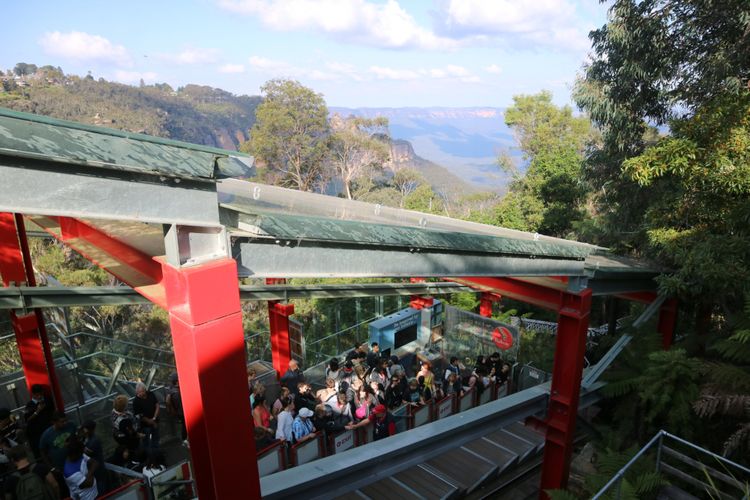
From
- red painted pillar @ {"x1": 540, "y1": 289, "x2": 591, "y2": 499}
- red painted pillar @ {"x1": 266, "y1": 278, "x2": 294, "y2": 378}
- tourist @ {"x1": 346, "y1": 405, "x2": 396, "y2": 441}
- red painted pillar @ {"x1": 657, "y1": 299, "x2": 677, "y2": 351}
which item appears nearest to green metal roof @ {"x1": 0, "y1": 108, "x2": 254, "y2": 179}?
red painted pillar @ {"x1": 540, "y1": 289, "x2": 591, "y2": 499}

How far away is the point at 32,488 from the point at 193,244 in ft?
14.7

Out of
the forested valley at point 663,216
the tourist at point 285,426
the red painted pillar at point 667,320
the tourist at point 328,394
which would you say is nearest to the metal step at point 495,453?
the forested valley at point 663,216

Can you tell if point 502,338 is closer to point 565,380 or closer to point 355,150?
point 565,380

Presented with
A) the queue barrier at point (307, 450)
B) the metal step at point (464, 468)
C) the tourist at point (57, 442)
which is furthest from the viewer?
the metal step at point (464, 468)

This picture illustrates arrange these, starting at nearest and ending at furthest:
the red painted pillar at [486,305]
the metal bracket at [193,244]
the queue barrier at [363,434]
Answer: the metal bracket at [193,244], the queue barrier at [363,434], the red painted pillar at [486,305]

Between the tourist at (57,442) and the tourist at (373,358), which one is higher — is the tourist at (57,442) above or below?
above

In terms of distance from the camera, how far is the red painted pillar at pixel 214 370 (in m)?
2.56

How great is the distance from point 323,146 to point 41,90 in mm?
29359

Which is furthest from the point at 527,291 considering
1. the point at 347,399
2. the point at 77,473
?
the point at 77,473

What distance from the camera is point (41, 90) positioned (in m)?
44.8

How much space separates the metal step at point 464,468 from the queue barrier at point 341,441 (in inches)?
64.2

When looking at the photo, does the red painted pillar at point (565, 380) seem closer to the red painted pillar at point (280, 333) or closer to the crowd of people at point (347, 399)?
the crowd of people at point (347, 399)

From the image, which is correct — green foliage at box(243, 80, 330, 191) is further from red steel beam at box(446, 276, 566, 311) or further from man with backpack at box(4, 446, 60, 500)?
man with backpack at box(4, 446, 60, 500)

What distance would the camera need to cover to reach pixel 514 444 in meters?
9.49
